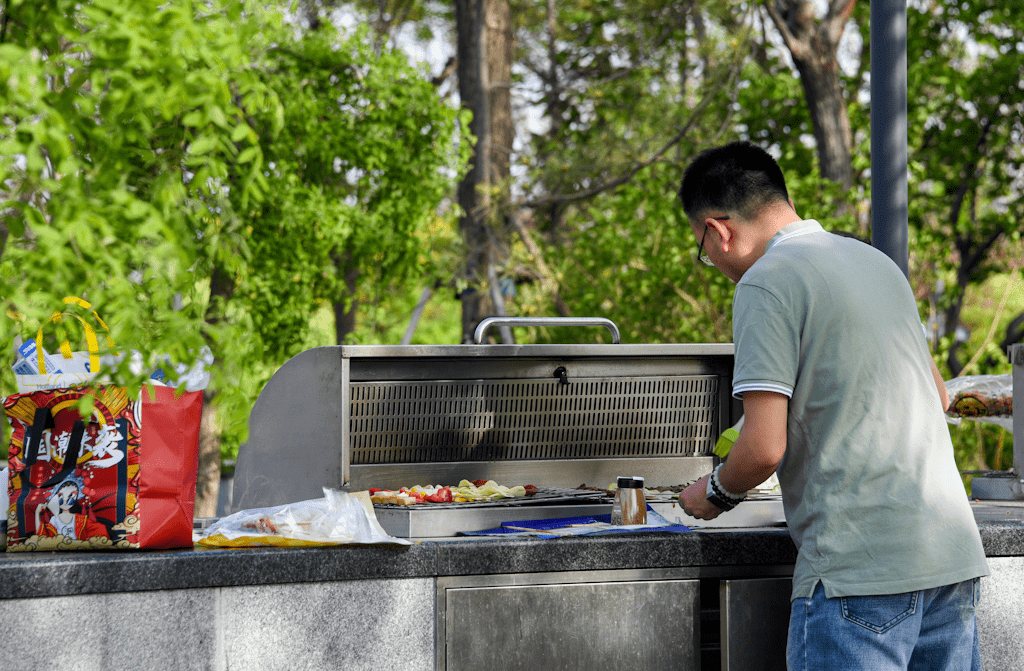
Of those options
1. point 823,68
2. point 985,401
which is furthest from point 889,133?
point 823,68

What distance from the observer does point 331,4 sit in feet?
45.0

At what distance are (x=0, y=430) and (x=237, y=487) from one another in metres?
0.69

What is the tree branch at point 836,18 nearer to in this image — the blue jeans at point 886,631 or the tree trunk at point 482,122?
the tree trunk at point 482,122

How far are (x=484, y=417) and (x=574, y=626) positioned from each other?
0.92 m

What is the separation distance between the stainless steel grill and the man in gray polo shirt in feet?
3.25

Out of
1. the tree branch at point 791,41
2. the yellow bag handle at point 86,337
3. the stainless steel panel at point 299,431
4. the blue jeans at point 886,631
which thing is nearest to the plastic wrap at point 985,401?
the blue jeans at point 886,631

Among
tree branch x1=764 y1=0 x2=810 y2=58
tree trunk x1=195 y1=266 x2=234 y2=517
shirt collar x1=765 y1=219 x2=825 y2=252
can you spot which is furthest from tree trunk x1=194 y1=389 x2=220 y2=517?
shirt collar x1=765 y1=219 x2=825 y2=252

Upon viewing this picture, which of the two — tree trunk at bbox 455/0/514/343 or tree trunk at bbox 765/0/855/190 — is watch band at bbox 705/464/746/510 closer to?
tree trunk at bbox 455/0/514/343

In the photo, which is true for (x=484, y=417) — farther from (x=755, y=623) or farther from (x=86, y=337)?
(x=86, y=337)

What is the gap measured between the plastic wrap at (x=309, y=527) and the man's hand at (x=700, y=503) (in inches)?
25.7

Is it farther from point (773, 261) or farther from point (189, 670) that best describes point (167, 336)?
point (773, 261)

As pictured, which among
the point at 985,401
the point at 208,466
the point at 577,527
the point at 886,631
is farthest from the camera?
the point at 208,466

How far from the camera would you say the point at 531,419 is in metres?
3.27

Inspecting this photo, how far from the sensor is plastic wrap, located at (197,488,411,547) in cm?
235
